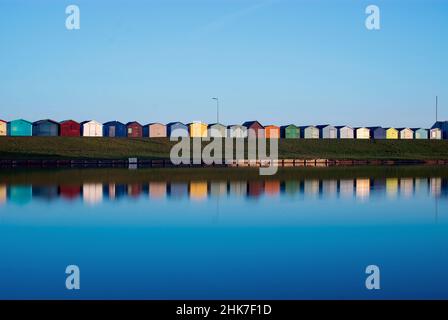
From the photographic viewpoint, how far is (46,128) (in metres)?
110

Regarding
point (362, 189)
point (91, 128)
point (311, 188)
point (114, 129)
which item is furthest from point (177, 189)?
point (114, 129)

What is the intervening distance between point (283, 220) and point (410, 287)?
1182 centimetres

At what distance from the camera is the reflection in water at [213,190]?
117ft

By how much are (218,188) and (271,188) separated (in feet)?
12.6

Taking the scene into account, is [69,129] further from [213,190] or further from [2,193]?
[213,190]

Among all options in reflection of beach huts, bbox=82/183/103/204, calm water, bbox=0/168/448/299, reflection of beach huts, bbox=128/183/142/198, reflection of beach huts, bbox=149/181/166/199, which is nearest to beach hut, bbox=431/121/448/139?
reflection of beach huts, bbox=149/181/166/199

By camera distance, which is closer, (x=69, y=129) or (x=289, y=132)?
(x=69, y=129)

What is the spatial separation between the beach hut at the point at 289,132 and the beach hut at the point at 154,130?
25.6 m

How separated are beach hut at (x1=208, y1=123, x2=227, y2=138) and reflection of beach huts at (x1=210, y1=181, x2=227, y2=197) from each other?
6905 centimetres

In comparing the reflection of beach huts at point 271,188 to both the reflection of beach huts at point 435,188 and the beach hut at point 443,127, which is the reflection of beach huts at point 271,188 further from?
the beach hut at point 443,127

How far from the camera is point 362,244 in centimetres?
2014

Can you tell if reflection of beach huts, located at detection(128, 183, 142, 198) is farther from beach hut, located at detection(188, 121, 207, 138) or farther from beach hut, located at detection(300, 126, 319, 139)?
beach hut, located at detection(300, 126, 319, 139)
